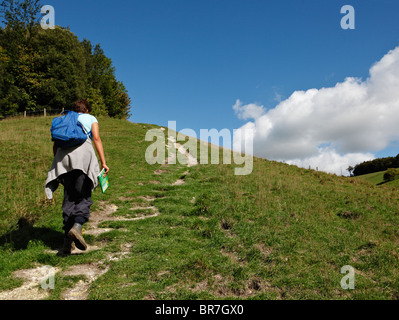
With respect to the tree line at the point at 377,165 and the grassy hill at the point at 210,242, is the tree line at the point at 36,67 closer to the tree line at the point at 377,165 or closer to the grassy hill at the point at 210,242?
the grassy hill at the point at 210,242

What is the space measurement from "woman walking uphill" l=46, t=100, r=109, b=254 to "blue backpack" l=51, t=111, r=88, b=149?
0.43 feet

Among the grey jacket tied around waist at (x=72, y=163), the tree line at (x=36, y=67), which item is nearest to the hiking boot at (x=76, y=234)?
the grey jacket tied around waist at (x=72, y=163)

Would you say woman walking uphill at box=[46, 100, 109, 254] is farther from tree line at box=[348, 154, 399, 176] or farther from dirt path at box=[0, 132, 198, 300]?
tree line at box=[348, 154, 399, 176]

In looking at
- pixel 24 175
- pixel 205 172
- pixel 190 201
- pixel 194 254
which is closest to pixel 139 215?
pixel 190 201

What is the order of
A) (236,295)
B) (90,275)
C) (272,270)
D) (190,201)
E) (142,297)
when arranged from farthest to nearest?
(190,201) < (272,270) < (90,275) < (236,295) < (142,297)

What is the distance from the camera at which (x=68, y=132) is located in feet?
16.9

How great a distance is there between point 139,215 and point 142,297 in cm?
493

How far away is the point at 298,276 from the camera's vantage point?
5.00 m

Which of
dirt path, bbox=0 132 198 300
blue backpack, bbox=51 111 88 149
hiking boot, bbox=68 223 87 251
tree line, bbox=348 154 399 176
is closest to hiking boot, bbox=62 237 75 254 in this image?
dirt path, bbox=0 132 198 300

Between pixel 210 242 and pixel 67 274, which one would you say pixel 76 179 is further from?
pixel 210 242

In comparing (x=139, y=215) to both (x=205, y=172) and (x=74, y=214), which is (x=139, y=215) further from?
(x=205, y=172)

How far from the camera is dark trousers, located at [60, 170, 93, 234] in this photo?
5297 mm

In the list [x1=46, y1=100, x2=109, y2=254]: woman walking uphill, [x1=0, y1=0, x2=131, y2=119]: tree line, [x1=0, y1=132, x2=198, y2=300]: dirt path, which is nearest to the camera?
[x1=0, y1=132, x2=198, y2=300]: dirt path
